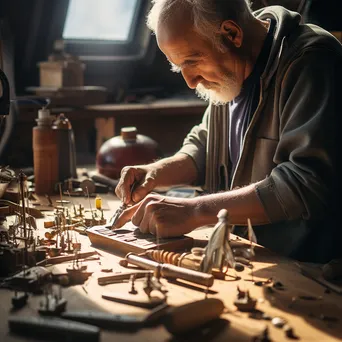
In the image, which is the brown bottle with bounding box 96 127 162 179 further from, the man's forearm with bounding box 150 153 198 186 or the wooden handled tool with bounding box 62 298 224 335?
the wooden handled tool with bounding box 62 298 224 335

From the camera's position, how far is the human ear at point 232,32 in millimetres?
3053

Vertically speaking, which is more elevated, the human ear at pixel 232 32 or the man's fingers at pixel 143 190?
the human ear at pixel 232 32

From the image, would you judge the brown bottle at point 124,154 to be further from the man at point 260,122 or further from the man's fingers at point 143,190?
the man's fingers at point 143,190

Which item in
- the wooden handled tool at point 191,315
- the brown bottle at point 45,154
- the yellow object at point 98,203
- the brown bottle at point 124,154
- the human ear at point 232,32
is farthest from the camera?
the brown bottle at point 124,154

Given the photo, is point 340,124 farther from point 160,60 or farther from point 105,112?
point 160,60

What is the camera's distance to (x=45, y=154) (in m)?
3.90

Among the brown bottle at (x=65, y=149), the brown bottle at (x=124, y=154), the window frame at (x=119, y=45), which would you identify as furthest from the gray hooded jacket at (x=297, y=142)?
the window frame at (x=119, y=45)

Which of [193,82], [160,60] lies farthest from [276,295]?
[160,60]

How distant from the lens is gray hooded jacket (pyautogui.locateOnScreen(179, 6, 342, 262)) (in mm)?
2717

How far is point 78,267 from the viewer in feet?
8.21

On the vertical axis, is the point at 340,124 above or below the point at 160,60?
above

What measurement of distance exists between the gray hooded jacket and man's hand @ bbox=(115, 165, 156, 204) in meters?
0.44

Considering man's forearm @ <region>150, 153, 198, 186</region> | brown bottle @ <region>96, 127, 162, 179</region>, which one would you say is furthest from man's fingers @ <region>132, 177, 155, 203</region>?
brown bottle @ <region>96, 127, 162, 179</region>

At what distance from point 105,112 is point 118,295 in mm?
3626
